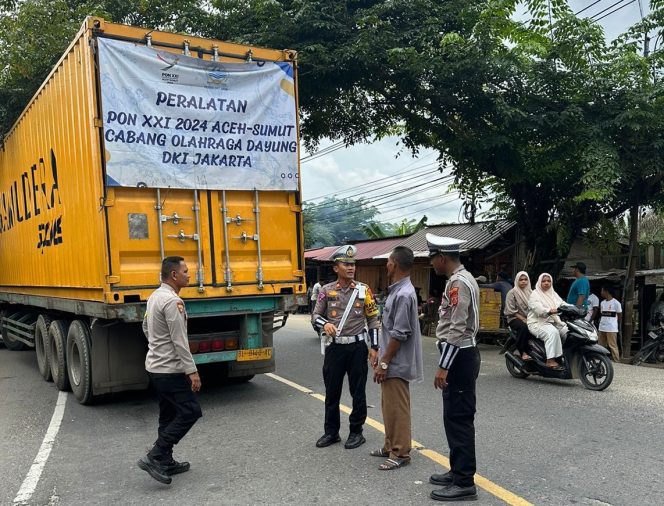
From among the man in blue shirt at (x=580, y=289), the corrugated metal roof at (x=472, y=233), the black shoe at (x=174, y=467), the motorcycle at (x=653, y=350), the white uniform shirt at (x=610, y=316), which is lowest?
the motorcycle at (x=653, y=350)

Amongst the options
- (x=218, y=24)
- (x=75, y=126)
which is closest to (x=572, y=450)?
(x=75, y=126)

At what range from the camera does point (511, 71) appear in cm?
1077

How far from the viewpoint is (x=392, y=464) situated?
4.41 meters

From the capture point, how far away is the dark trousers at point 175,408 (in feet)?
14.1

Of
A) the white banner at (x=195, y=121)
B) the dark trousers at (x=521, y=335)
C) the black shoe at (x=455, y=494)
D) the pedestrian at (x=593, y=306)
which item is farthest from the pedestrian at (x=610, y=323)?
the black shoe at (x=455, y=494)

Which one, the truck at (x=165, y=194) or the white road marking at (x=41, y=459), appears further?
the truck at (x=165, y=194)

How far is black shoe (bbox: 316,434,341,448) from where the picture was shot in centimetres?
504

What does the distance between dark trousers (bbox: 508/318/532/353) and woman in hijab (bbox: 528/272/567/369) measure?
5.5 inches

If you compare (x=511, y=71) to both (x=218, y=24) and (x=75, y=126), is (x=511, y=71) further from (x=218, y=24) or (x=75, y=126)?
(x=75, y=126)

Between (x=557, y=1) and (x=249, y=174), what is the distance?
287 inches

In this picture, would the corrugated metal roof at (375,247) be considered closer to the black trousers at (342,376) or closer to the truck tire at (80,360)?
the truck tire at (80,360)

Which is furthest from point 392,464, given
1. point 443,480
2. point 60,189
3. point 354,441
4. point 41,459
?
point 60,189

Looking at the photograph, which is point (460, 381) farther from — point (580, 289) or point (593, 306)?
point (593, 306)

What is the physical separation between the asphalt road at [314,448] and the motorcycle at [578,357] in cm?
17
